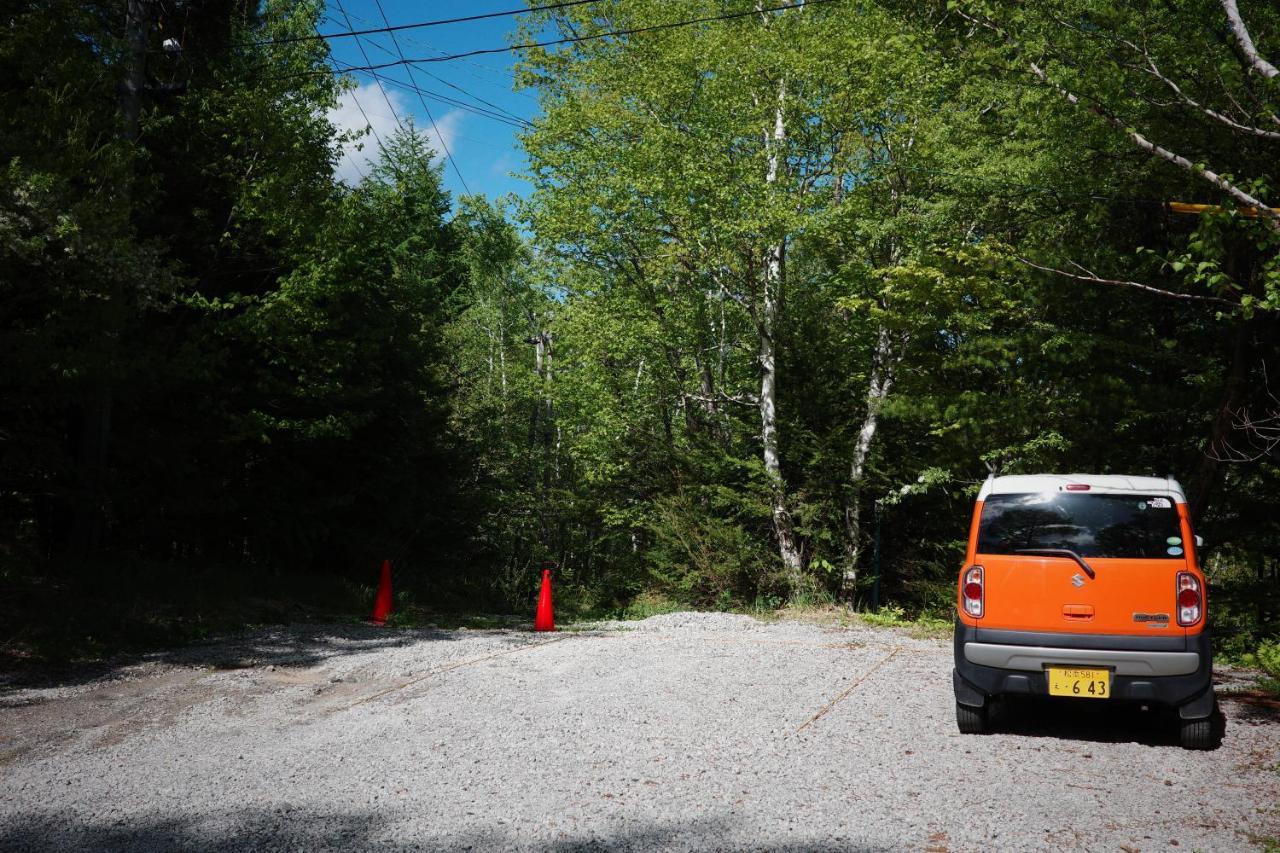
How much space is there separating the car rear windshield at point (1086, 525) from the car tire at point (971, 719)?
1.19 metres

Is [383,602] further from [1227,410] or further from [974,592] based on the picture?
[1227,410]

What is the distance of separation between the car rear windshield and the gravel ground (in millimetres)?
1427

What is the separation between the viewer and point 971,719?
6.86 metres

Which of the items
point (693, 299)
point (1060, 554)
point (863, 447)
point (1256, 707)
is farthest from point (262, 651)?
point (693, 299)

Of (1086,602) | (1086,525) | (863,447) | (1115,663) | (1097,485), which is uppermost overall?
(863,447)

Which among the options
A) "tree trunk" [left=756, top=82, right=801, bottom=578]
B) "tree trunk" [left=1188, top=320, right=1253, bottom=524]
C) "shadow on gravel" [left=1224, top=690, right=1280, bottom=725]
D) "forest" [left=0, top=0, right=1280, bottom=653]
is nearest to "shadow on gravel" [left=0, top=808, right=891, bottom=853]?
"shadow on gravel" [left=1224, top=690, right=1280, bottom=725]

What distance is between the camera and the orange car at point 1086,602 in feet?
20.6

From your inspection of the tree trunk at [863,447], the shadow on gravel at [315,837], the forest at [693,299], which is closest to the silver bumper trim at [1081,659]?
the shadow on gravel at [315,837]

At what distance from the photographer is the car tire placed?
270 inches

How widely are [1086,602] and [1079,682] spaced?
55 cm

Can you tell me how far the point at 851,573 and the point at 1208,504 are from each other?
24.4ft

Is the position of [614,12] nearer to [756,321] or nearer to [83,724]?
[756,321]

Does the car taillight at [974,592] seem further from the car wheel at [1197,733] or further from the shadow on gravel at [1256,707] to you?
the shadow on gravel at [1256,707]

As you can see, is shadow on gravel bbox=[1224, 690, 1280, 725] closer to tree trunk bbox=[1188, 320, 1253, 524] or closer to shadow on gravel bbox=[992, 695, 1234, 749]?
shadow on gravel bbox=[992, 695, 1234, 749]
